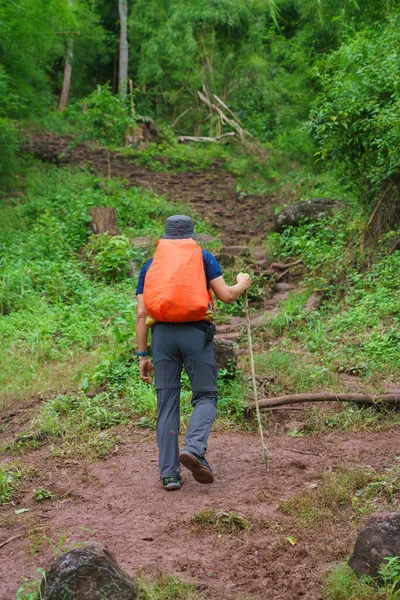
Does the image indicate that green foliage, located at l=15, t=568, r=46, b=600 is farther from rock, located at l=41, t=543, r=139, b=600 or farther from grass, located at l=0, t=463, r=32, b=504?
grass, located at l=0, t=463, r=32, b=504

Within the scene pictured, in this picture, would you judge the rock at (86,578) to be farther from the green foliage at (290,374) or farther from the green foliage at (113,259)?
the green foliage at (113,259)

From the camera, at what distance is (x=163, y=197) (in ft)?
54.6

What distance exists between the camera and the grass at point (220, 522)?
13.2 feet

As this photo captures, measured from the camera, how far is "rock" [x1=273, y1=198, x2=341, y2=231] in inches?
495

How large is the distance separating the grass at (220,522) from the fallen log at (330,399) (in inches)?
88.1

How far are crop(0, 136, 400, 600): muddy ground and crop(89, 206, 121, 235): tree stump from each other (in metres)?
6.94

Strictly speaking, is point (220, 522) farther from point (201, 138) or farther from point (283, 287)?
point (201, 138)

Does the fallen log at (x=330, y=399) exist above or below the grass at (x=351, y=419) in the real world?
above

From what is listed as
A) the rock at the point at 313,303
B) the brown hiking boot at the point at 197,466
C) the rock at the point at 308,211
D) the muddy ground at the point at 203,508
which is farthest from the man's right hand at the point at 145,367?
the rock at the point at 308,211

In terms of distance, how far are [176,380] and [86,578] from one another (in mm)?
1929

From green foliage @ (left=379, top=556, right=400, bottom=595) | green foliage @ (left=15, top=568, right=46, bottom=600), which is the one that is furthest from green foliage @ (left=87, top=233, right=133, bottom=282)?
green foliage @ (left=379, top=556, right=400, bottom=595)

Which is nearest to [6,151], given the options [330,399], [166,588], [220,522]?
[330,399]

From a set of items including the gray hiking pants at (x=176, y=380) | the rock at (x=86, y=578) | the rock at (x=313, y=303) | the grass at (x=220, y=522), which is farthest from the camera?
the rock at (x=313, y=303)

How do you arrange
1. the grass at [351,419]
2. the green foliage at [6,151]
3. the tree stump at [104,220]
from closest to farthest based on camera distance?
the grass at [351,419] → the tree stump at [104,220] → the green foliage at [6,151]
